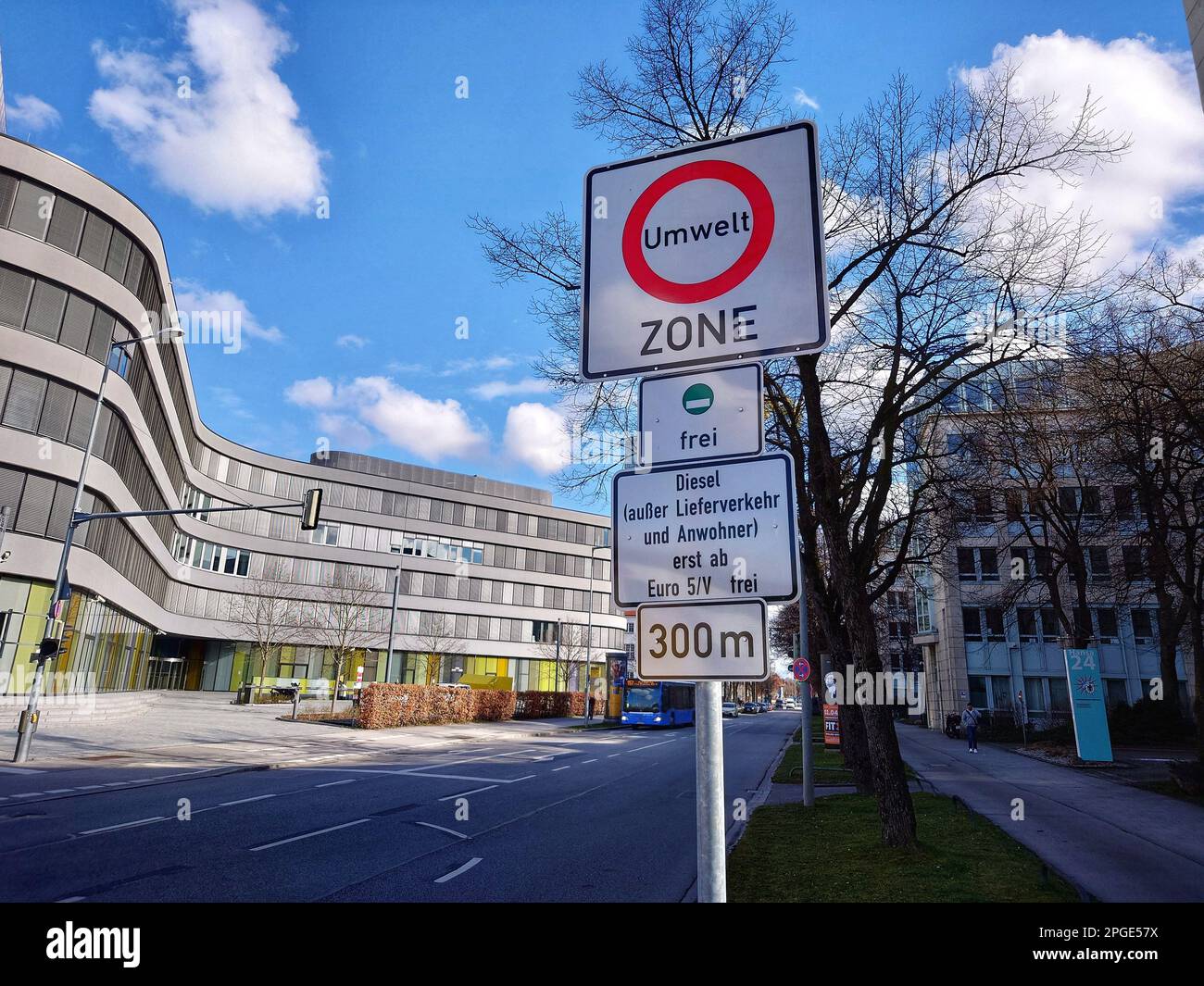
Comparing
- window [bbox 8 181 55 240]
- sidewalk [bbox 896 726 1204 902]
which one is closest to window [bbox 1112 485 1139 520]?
sidewalk [bbox 896 726 1204 902]

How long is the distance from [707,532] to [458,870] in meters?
7.73

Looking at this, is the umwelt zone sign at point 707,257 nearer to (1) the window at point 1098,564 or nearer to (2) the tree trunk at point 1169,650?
(2) the tree trunk at point 1169,650

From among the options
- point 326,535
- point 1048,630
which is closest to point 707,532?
point 1048,630

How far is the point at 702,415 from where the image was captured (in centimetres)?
238

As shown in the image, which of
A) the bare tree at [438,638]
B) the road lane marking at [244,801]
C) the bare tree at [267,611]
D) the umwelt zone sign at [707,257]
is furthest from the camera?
the bare tree at [438,638]

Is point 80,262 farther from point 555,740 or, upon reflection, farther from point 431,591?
point 431,591

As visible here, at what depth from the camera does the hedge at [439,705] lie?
1230 inches

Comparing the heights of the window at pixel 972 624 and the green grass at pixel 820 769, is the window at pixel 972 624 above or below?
above

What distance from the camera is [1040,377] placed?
11.0 metres

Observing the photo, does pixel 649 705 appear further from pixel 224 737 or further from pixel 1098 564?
pixel 224 737

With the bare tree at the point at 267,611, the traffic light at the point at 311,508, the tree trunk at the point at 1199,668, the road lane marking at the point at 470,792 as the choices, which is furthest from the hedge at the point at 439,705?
the tree trunk at the point at 1199,668

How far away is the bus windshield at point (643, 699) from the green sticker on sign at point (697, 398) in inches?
1714
